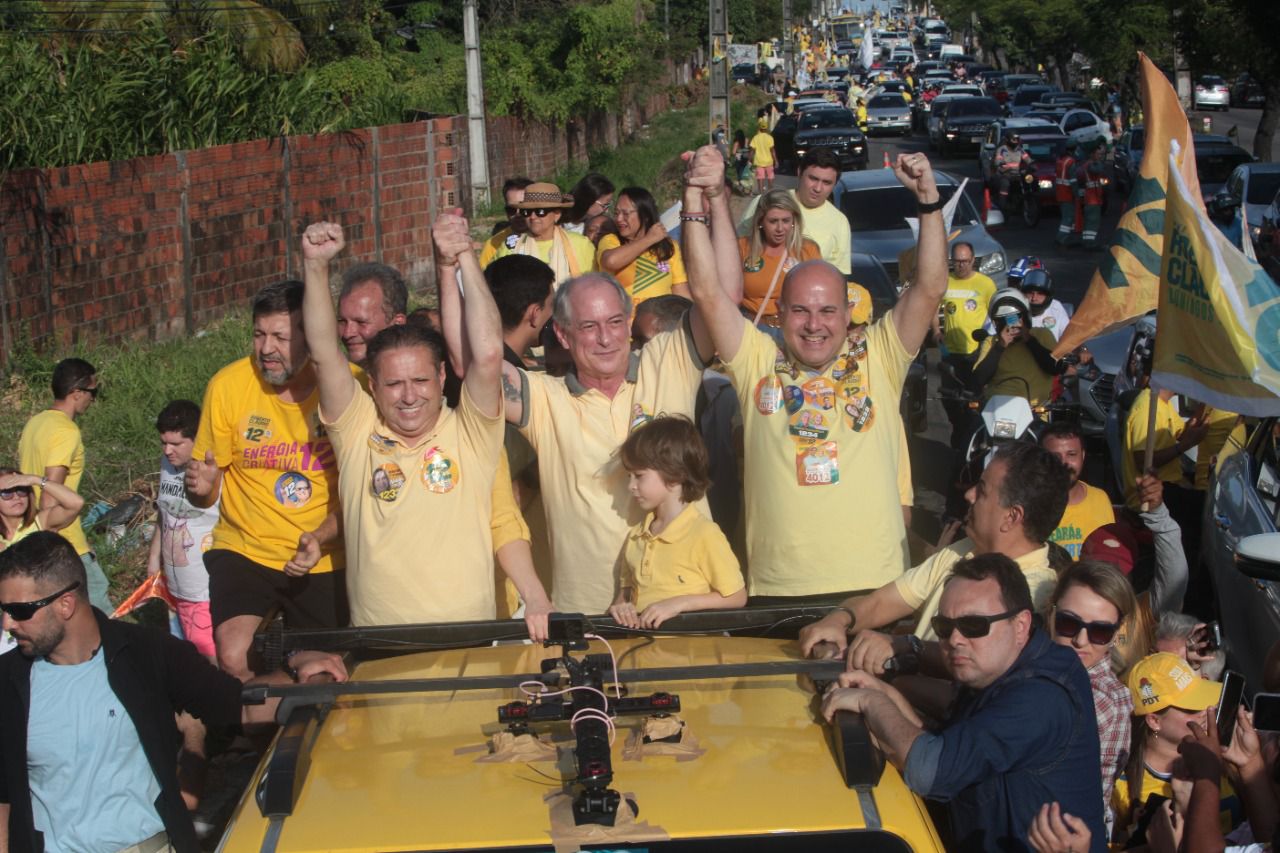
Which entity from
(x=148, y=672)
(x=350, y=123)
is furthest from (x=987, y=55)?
(x=148, y=672)

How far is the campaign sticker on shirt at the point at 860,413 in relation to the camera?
16.2ft

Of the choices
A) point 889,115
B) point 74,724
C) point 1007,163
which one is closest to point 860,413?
point 74,724

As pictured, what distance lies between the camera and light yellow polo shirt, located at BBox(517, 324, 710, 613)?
196 inches

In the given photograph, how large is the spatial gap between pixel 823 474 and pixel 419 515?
51.9 inches

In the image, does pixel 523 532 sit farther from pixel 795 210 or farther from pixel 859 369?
pixel 795 210

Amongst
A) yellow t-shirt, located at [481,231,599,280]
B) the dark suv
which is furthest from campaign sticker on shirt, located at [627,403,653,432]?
the dark suv

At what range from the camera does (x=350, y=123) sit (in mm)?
20031

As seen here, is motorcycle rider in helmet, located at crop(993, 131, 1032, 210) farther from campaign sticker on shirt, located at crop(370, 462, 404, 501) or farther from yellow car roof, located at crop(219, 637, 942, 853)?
yellow car roof, located at crop(219, 637, 942, 853)

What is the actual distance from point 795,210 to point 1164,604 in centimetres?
258

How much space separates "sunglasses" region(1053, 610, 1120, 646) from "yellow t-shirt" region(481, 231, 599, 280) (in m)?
4.18

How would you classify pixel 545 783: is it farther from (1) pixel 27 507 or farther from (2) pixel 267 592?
(1) pixel 27 507

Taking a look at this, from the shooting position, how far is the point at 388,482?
15.2 ft

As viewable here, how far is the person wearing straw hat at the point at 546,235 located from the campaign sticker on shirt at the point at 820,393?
290 centimetres

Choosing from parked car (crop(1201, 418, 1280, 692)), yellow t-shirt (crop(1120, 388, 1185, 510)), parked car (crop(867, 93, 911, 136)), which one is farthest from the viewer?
parked car (crop(867, 93, 911, 136))
